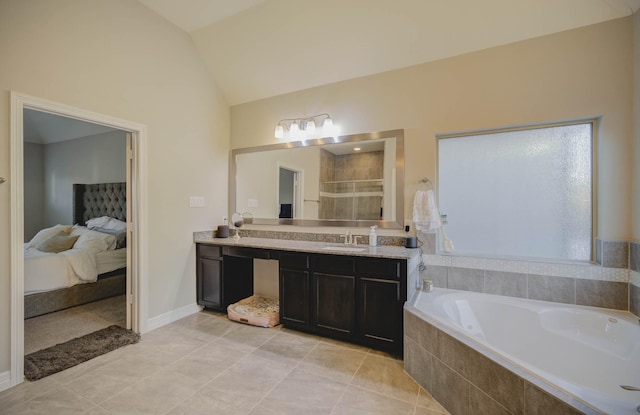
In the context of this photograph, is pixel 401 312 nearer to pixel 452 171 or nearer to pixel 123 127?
pixel 452 171

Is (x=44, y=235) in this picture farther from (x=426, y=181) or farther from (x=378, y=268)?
(x=426, y=181)

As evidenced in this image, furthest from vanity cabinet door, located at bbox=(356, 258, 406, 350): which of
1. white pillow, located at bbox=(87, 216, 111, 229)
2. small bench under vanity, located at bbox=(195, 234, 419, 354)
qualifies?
white pillow, located at bbox=(87, 216, 111, 229)

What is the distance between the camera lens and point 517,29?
A: 7.35 feet

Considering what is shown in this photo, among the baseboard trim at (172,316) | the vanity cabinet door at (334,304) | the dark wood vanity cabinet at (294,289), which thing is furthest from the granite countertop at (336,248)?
the baseboard trim at (172,316)

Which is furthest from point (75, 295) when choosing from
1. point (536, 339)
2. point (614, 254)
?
point (614, 254)

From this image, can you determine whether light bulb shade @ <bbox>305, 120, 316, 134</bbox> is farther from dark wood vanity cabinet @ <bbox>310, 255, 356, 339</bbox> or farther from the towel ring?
dark wood vanity cabinet @ <bbox>310, 255, 356, 339</bbox>

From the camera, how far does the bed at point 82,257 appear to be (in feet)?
9.96

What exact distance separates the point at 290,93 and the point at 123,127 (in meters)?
1.75

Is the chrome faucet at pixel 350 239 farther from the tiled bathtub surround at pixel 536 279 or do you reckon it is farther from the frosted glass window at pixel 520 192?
the frosted glass window at pixel 520 192

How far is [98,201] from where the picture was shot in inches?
185

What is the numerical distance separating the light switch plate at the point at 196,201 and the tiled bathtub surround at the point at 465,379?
8.21ft

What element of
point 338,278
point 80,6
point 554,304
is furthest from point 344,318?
point 80,6

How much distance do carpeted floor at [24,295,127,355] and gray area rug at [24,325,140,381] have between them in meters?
0.14

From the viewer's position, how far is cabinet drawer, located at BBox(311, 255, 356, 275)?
240cm
